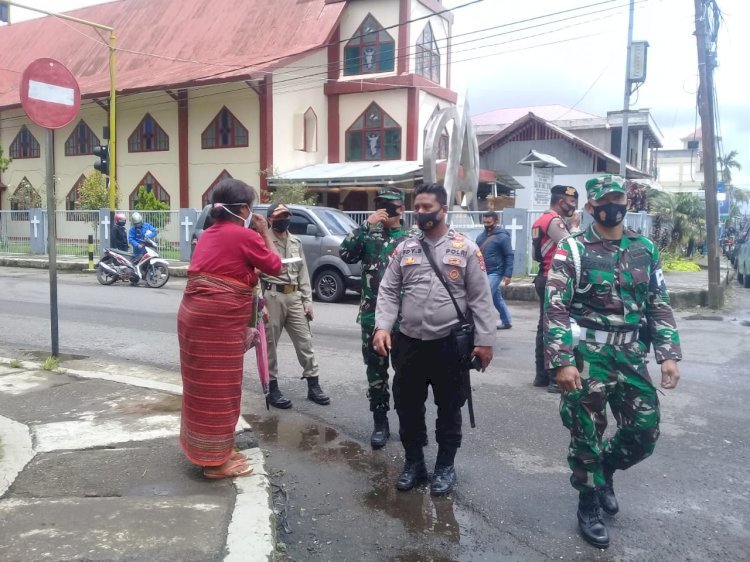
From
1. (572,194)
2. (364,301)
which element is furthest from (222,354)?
(572,194)

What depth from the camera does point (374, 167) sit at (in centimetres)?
2372

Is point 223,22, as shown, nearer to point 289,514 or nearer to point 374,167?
point 374,167

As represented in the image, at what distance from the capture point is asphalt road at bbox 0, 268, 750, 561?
3.40m

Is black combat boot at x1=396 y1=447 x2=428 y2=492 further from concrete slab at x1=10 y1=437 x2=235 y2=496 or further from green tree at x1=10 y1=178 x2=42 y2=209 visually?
green tree at x1=10 y1=178 x2=42 y2=209

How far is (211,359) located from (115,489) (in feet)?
2.78

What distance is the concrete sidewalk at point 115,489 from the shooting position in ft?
9.87

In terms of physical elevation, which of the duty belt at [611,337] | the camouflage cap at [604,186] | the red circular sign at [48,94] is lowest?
the duty belt at [611,337]

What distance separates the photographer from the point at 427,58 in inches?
998

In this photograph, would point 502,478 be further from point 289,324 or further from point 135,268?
point 135,268

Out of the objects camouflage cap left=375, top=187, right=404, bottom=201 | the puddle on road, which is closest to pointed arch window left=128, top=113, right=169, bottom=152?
the puddle on road

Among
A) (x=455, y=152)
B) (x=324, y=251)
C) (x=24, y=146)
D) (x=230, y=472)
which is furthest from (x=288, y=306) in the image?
(x=24, y=146)

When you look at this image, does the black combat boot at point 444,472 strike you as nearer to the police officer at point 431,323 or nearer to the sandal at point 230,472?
the police officer at point 431,323

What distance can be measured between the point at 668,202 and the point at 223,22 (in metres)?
18.5

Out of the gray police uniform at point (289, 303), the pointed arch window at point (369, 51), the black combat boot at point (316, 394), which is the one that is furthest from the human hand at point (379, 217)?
the pointed arch window at point (369, 51)
